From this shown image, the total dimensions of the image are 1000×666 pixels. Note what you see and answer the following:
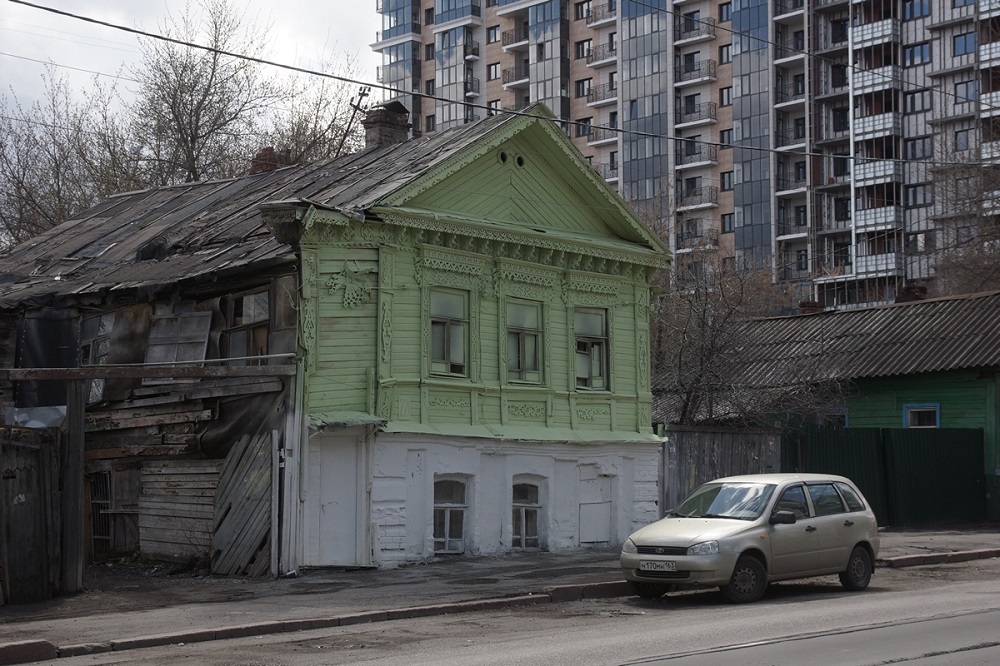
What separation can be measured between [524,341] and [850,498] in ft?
24.2

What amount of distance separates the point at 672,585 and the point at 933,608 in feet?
10.2

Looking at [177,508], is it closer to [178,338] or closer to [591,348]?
[178,338]

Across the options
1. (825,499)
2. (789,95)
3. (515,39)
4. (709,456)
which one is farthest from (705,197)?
(825,499)

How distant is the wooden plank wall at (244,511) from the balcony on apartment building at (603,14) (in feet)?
239

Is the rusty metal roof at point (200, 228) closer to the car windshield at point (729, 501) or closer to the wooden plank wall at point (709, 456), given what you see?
the car windshield at point (729, 501)

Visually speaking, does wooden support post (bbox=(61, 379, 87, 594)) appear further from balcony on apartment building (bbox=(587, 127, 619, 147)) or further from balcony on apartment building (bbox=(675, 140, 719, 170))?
balcony on apartment building (bbox=(587, 127, 619, 147))

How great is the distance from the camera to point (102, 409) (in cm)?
2230

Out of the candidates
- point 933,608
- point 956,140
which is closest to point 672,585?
point 933,608

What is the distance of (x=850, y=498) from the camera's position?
1731 cm

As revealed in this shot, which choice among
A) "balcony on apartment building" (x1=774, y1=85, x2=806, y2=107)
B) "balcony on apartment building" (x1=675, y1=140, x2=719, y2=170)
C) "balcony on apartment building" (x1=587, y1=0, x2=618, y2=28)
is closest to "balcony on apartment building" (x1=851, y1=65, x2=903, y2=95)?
"balcony on apartment building" (x1=774, y1=85, x2=806, y2=107)

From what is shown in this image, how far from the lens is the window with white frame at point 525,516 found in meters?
22.8

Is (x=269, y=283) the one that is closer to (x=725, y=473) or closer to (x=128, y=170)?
(x=725, y=473)

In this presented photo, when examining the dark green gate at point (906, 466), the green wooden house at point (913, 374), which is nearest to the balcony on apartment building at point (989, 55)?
the green wooden house at point (913, 374)

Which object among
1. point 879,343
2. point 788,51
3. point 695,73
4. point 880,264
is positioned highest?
point 788,51
